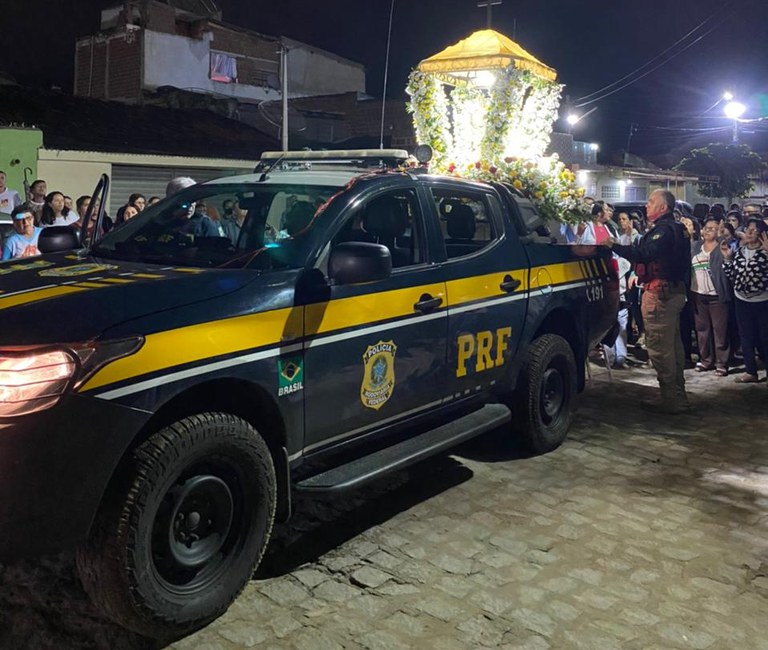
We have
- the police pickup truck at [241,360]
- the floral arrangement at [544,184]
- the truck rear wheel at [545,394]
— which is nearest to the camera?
the police pickup truck at [241,360]

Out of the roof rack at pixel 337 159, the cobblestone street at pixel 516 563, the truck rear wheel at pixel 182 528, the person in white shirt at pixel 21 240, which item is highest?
the roof rack at pixel 337 159

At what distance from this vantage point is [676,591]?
11.9ft

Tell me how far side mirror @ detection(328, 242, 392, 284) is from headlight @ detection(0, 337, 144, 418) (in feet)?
3.72

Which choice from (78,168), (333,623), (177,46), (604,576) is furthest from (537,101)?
(177,46)

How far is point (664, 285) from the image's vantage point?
681 cm

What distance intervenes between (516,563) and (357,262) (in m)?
1.70

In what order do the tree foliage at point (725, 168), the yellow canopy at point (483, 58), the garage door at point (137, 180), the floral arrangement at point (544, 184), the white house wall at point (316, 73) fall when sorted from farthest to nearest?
the white house wall at point (316, 73) < the tree foliage at point (725, 168) < the garage door at point (137, 180) < the yellow canopy at point (483, 58) < the floral arrangement at point (544, 184)

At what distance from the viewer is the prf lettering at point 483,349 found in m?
4.57

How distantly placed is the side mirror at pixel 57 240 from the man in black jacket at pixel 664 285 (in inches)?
170

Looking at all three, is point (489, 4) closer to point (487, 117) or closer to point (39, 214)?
point (487, 117)

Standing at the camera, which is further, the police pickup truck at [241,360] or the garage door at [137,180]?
the garage door at [137,180]

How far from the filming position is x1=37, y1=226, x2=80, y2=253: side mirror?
458 cm

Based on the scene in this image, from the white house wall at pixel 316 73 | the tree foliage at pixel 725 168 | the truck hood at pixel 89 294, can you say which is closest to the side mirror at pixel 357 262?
the truck hood at pixel 89 294

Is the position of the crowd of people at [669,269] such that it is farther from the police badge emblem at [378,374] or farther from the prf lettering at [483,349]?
the prf lettering at [483,349]
